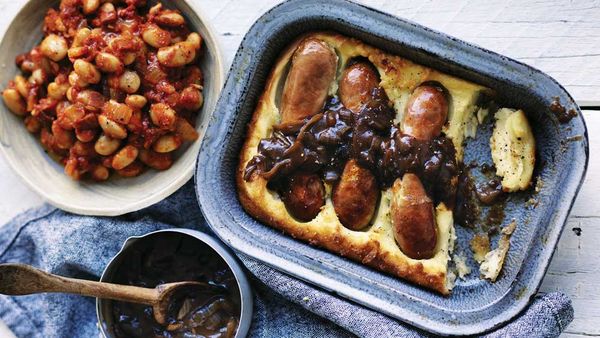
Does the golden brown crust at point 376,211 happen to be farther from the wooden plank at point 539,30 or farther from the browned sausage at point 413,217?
the wooden plank at point 539,30

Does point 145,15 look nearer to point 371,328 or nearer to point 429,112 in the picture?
point 429,112

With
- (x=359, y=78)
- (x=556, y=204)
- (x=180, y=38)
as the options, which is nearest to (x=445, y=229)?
(x=556, y=204)

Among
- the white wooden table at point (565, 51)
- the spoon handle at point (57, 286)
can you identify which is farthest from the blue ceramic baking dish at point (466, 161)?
the spoon handle at point (57, 286)

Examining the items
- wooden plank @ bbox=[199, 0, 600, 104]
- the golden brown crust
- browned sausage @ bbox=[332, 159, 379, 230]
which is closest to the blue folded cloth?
the golden brown crust

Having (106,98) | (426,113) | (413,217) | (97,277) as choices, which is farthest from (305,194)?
(97,277)

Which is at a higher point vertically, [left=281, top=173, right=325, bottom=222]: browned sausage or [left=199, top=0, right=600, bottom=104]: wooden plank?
[left=199, top=0, right=600, bottom=104]: wooden plank

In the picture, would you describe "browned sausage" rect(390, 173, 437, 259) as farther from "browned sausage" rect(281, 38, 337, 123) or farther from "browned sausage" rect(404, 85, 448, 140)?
"browned sausage" rect(281, 38, 337, 123)
